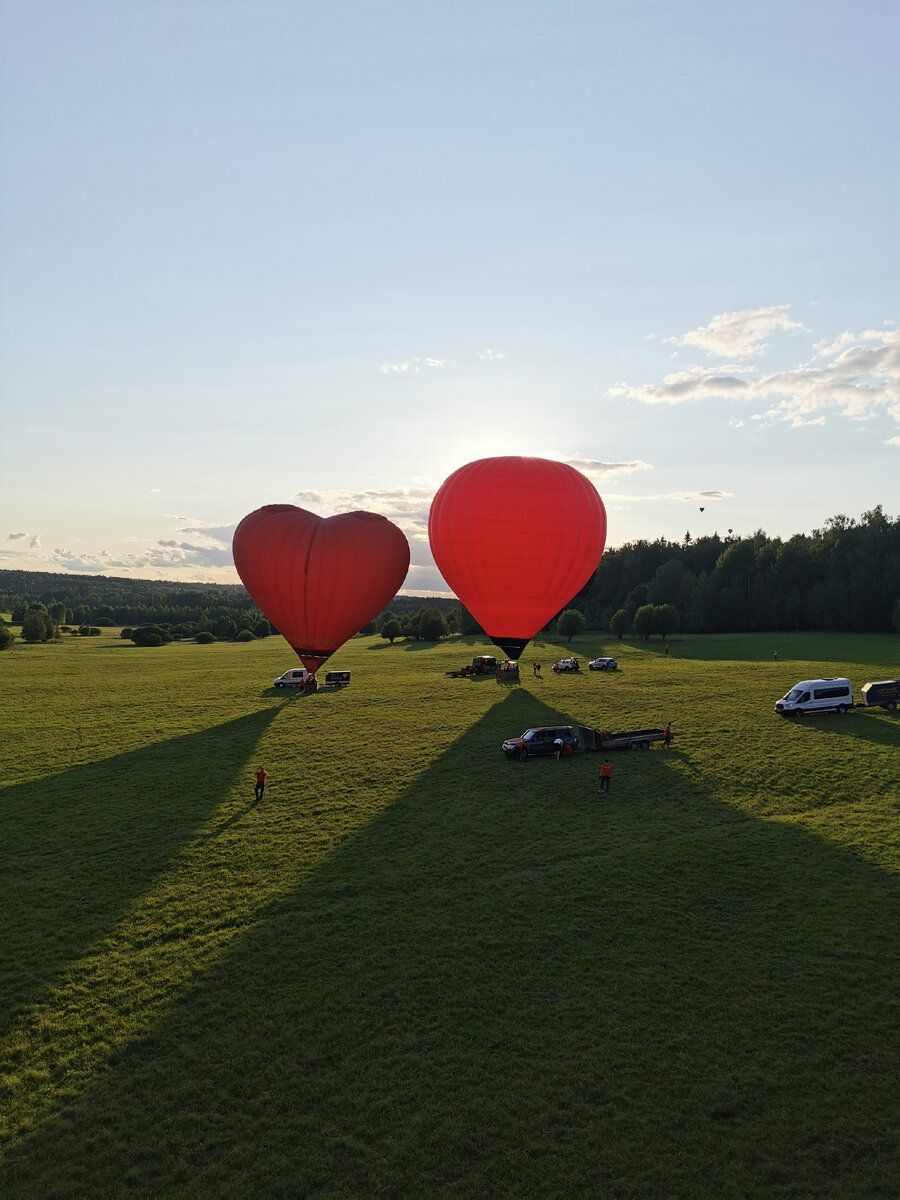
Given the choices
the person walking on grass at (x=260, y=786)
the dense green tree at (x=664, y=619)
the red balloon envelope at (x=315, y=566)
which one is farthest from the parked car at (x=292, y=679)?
the dense green tree at (x=664, y=619)

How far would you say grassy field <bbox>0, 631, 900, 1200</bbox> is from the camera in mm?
10977

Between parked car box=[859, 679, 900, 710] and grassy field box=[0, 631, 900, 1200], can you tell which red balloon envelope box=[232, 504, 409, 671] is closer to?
grassy field box=[0, 631, 900, 1200]

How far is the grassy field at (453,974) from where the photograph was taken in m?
11.0

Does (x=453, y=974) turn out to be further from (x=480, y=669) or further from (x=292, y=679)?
(x=480, y=669)

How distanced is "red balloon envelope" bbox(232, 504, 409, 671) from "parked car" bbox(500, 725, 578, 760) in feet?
50.0

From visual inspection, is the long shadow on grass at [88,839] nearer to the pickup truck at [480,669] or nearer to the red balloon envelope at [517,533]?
the red balloon envelope at [517,533]

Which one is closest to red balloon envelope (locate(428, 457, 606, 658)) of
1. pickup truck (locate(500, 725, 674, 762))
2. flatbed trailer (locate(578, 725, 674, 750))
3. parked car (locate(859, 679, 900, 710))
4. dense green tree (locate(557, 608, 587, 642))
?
pickup truck (locate(500, 725, 674, 762))

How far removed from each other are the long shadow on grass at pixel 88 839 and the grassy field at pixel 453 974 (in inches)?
4.9

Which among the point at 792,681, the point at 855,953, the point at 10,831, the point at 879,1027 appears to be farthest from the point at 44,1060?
the point at 792,681

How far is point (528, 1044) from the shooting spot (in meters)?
13.2

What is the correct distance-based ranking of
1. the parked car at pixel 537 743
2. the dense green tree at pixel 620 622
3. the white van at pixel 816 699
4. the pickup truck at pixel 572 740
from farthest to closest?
1. the dense green tree at pixel 620 622
2. the white van at pixel 816 699
3. the pickup truck at pixel 572 740
4. the parked car at pixel 537 743

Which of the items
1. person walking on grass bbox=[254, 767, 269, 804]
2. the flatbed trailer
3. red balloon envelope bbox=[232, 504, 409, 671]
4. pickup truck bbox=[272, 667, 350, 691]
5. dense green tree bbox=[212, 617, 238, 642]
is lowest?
person walking on grass bbox=[254, 767, 269, 804]

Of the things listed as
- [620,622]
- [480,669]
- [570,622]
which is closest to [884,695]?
[480,669]

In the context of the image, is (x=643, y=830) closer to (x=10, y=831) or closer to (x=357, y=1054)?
(x=357, y=1054)
